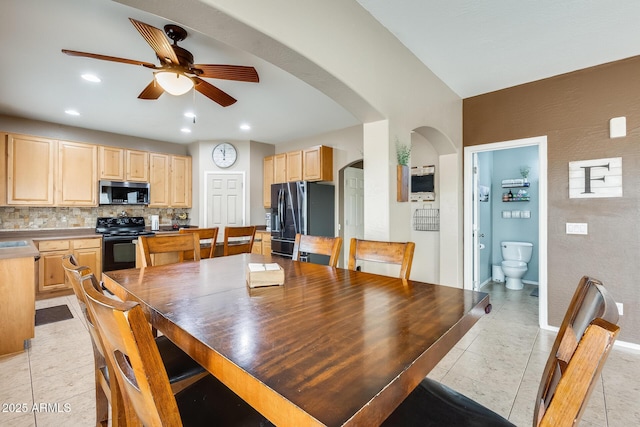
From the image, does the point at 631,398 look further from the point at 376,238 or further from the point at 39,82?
the point at 39,82

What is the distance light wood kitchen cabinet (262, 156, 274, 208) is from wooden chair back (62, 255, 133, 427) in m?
4.53

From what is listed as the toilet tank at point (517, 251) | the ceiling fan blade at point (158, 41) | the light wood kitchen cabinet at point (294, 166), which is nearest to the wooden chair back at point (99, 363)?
the ceiling fan blade at point (158, 41)

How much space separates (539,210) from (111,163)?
6271 millimetres

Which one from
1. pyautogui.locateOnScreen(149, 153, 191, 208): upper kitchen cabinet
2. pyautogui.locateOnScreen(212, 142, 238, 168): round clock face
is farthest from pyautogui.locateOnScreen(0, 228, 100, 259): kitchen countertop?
pyautogui.locateOnScreen(212, 142, 238, 168): round clock face

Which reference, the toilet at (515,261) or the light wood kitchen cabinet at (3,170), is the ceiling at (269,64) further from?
the toilet at (515,261)

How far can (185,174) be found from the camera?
5730 millimetres

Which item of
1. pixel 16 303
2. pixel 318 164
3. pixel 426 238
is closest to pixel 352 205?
pixel 318 164

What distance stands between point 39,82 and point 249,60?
2.45 meters

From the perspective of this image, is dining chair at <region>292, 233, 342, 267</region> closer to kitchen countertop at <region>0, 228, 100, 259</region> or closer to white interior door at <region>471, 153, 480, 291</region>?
white interior door at <region>471, 153, 480, 291</region>

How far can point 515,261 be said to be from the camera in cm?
456

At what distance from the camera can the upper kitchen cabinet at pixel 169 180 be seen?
5.36 meters

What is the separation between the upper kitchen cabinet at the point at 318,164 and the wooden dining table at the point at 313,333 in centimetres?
341

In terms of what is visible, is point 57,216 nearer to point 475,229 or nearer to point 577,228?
point 475,229

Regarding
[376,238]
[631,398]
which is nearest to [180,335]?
[376,238]
